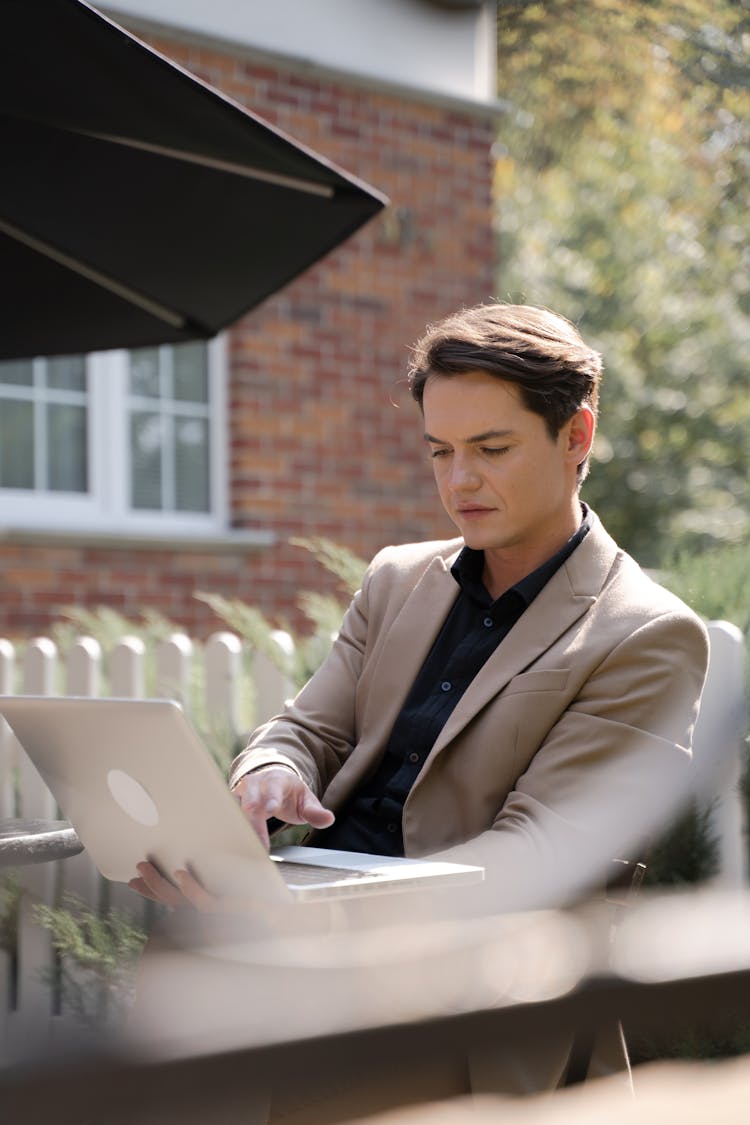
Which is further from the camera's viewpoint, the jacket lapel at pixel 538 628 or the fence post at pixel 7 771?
the fence post at pixel 7 771

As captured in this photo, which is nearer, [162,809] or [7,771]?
[162,809]

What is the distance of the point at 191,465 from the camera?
25.5ft

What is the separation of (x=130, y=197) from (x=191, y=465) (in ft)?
14.5

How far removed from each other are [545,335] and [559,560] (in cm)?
34

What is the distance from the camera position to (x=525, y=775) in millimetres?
2082

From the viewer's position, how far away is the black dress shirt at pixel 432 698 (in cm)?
227

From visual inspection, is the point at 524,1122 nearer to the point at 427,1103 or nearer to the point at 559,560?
the point at 427,1103

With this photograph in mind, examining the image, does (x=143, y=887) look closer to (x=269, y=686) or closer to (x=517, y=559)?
(x=517, y=559)

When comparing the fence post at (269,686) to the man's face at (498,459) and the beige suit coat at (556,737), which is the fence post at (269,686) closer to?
the beige suit coat at (556,737)

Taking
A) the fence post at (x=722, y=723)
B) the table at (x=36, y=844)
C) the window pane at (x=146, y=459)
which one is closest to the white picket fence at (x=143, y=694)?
the fence post at (x=722, y=723)

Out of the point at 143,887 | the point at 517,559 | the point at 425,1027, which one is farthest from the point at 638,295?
the point at 425,1027

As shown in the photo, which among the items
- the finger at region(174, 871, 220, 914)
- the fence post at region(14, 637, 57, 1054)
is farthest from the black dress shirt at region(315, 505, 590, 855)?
the fence post at region(14, 637, 57, 1054)

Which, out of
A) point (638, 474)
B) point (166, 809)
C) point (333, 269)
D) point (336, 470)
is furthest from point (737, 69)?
point (638, 474)

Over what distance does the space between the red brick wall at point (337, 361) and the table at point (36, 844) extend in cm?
470
